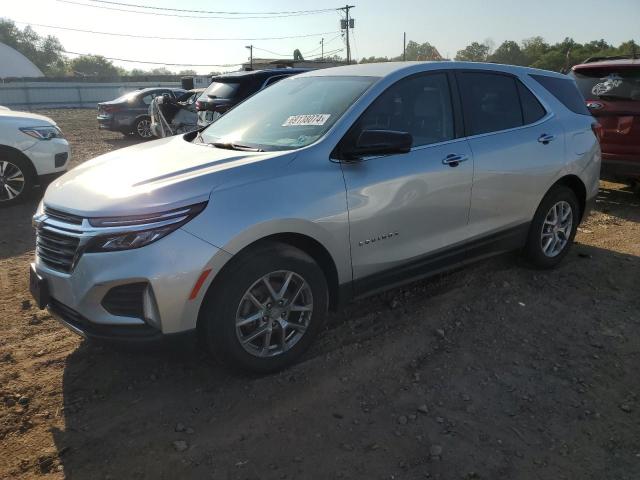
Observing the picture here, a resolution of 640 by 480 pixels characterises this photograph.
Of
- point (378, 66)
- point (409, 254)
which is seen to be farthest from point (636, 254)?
point (378, 66)

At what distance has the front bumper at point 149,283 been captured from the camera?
2617mm

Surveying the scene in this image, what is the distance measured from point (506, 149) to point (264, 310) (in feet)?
7.71

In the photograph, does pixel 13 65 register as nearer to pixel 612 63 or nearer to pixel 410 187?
pixel 612 63

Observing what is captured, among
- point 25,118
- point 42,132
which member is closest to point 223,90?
point 42,132

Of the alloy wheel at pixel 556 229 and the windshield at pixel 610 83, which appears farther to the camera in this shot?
the windshield at pixel 610 83

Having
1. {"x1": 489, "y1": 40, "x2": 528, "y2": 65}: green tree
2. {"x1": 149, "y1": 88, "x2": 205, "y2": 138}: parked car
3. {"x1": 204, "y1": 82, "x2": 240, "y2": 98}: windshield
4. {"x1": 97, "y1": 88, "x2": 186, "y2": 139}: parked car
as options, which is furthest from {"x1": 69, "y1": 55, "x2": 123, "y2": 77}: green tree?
{"x1": 204, "y1": 82, "x2": 240, "y2": 98}: windshield

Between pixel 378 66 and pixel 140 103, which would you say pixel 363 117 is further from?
pixel 140 103

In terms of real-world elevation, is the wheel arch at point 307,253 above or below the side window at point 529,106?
below

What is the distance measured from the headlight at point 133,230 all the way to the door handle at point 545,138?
10.3 feet

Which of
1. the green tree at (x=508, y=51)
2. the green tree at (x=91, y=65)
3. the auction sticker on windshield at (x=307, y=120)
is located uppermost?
the green tree at (x=91, y=65)

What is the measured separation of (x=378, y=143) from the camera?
10.4 ft

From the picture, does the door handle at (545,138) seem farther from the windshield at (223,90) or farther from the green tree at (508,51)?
the green tree at (508,51)

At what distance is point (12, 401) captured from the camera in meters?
2.98

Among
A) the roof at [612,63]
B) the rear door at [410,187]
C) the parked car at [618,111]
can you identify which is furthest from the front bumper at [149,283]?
the roof at [612,63]
